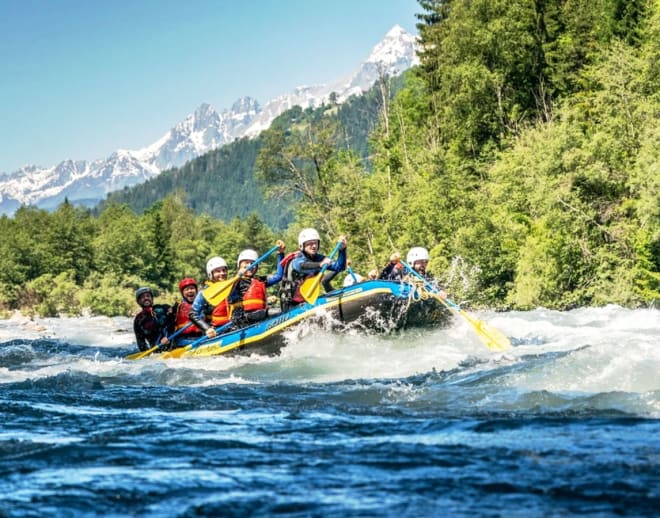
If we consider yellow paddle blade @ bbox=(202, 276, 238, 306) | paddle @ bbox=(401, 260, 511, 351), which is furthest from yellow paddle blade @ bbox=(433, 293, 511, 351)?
yellow paddle blade @ bbox=(202, 276, 238, 306)

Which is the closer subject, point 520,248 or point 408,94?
point 520,248

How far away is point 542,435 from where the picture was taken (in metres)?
6.77

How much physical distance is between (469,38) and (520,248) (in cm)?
1577

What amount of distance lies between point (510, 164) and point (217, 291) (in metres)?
21.3

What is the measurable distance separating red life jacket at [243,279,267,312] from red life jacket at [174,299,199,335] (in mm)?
1529

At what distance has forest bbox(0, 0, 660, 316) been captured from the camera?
27.7 meters

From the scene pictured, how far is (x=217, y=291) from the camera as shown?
48.0 ft

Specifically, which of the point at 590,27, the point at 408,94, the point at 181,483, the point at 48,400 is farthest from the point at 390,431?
the point at 408,94

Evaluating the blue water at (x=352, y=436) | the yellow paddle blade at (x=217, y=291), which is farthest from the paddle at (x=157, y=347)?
the blue water at (x=352, y=436)

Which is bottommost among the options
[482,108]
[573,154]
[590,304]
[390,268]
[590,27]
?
[590,304]

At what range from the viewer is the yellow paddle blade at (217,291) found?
14617 millimetres

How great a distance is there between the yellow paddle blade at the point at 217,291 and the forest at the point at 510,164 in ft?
46.1

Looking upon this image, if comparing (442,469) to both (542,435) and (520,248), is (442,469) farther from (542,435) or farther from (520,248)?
(520,248)

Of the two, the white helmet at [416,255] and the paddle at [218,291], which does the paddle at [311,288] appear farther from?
the white helmet at [416,255]
